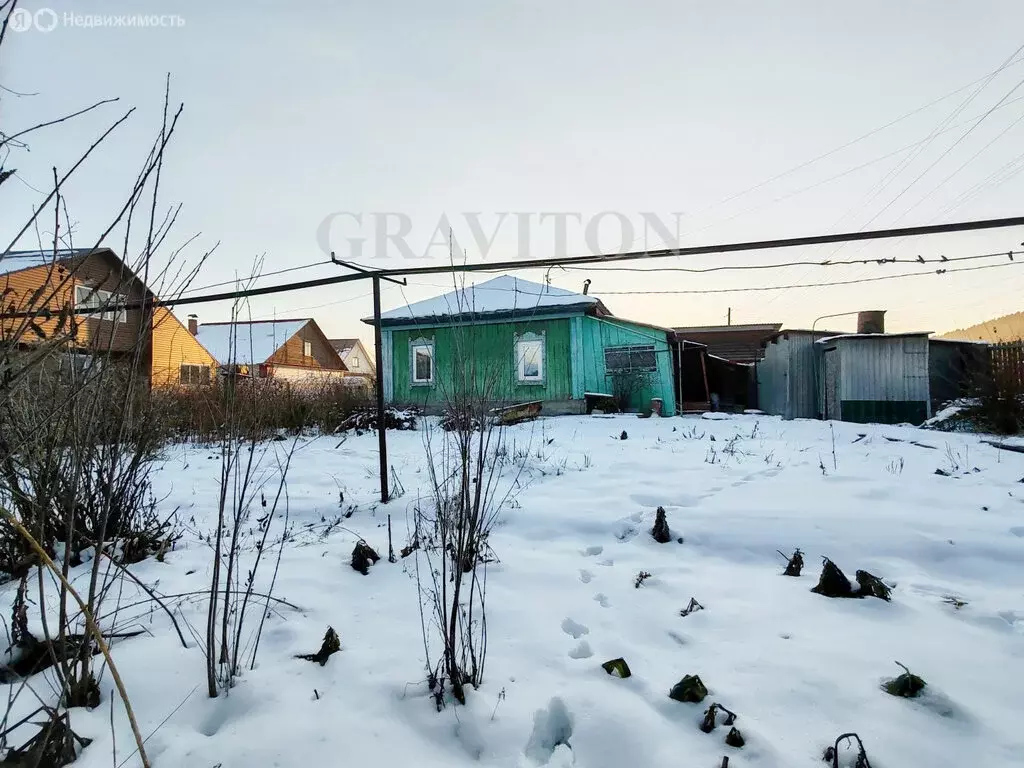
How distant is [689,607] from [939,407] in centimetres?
1298

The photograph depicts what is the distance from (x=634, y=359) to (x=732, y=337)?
1657 cm

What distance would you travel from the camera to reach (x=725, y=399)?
2045 cm

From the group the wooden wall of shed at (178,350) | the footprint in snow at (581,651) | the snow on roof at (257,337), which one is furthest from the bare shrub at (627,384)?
the snow on roof at (257,337)

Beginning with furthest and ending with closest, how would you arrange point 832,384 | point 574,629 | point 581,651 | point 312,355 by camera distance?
point 312,355 < point 832,384 < point 574,629 < point 581,651

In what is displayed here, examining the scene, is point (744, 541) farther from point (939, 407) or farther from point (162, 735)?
point (939, 407)

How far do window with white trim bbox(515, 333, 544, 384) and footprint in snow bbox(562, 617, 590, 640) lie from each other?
11357mm

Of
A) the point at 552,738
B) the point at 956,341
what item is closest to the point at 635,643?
the point at 552,738

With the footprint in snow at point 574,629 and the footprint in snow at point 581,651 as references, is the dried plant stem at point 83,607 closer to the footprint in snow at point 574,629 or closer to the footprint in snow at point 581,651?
the footprint in snow at point 581,651

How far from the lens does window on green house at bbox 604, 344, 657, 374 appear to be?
13.3 meters

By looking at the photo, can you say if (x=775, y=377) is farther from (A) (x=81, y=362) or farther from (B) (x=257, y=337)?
(B) (x=257, y=337)

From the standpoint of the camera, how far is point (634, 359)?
13297mm

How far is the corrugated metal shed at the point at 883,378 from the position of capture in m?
12.1

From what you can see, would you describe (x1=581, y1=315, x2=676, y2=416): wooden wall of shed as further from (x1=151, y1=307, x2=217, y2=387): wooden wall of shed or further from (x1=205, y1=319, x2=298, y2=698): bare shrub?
(x1=151, y1=307, x2=217, y2=387): wooden wall of shed

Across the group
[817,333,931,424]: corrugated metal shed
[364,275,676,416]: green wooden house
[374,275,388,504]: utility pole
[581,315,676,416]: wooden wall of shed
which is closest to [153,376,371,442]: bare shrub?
[364,275,676,416]: green wooden house
